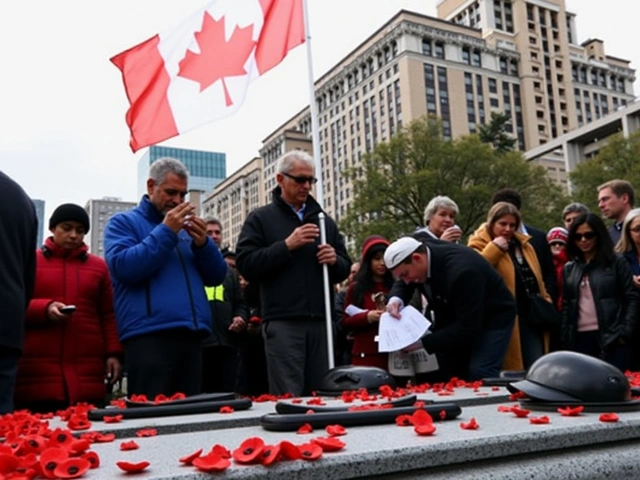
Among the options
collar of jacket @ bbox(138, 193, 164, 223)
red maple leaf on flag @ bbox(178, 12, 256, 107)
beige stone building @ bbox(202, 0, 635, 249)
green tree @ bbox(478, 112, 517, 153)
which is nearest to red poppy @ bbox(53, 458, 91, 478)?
collar of jacket @ bbox(138, 193, 164, 223)

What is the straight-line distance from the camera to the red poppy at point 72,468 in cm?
124

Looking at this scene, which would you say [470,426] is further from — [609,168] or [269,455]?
[609,168]

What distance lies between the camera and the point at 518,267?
4.81m

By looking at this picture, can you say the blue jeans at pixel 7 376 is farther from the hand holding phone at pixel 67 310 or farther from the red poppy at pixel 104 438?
the red poppy at pixel 104 438

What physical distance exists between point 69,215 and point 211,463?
2990 mm

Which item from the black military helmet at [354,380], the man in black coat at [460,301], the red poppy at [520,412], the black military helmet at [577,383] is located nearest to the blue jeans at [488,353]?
the man in black coat at [460,301]

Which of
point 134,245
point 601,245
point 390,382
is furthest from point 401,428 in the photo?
point 601,245

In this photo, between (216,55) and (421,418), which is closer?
(421,418)

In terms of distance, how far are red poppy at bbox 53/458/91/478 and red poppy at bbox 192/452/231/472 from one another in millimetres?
201

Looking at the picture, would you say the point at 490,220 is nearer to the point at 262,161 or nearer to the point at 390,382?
the point at 390,382

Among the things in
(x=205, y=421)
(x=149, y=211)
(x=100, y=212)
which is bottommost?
(x=205, y=421)

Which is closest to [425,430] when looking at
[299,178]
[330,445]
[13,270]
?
[330,445]

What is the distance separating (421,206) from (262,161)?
5986 cm

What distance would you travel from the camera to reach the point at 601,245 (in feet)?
16.5
